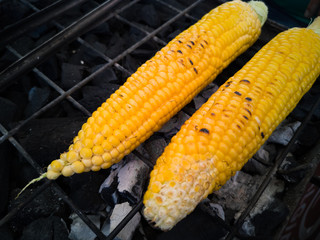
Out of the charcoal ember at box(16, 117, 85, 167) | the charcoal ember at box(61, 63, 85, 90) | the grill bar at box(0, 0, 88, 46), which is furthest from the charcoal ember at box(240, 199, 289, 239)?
the grill bar at box(0, 0, 88, 46)

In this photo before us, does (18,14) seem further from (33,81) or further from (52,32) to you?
(33,81)

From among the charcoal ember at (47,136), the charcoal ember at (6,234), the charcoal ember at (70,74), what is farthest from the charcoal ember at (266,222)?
the charcoal ember at (70,74)

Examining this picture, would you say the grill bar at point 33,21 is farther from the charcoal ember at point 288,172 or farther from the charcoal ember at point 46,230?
the charcoal ember at point 288,172

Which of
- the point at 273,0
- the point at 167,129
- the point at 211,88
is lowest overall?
the point at 167,129

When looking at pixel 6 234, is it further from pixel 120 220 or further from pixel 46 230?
pixel 120 220

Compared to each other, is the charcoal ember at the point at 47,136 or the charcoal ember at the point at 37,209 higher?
the charcoal ember at the point at 47,136

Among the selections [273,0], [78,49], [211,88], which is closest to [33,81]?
[78,49]

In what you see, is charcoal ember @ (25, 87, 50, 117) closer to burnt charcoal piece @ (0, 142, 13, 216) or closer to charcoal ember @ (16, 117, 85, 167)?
charcoal ember @ (16, 117, 85, 167)


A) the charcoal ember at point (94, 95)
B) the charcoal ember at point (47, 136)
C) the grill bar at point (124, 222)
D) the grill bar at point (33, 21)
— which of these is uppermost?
the grill bar at point (33, 21)
